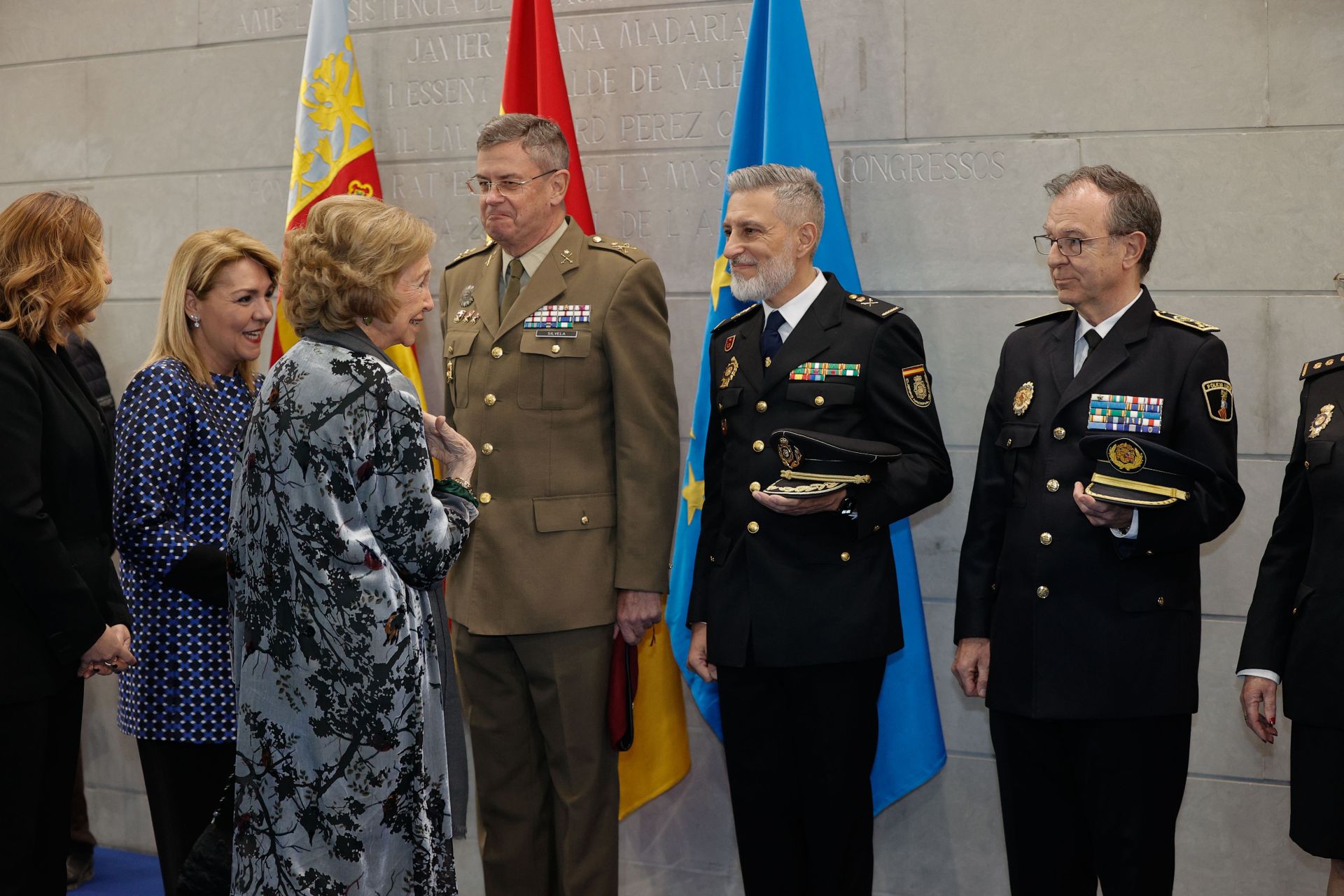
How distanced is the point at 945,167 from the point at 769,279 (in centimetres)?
88

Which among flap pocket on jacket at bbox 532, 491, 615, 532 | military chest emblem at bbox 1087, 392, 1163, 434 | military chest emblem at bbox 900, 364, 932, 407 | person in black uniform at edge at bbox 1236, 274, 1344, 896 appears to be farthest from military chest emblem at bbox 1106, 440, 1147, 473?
flap pocket on jacket at bbox 532, 491, 615, 532

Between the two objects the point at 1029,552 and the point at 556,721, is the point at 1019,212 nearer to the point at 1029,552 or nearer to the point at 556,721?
the point at 1029,552

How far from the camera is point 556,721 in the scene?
2756mm

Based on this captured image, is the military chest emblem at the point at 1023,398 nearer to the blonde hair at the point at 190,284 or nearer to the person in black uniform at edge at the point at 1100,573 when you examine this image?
the person in black uniform at edge at the point at 1100,573

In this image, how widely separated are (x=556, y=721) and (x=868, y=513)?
86 centimetres

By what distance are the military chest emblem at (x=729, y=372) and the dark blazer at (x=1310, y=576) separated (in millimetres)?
1112

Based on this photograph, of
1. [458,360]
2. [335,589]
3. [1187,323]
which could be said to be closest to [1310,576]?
[1187,323]

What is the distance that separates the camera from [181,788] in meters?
2.57

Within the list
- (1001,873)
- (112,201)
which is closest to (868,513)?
(1001,873)

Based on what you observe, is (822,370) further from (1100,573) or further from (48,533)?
(48,533)

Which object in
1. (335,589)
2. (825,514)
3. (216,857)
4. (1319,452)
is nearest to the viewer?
(335,589)

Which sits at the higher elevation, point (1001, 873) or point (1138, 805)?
point (1138, 805)

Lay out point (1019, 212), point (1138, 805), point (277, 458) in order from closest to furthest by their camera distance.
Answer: point (277, 458)
point (1138, 805)
point (1019, 212)

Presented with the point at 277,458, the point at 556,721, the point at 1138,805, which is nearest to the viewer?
the point at 277,458
